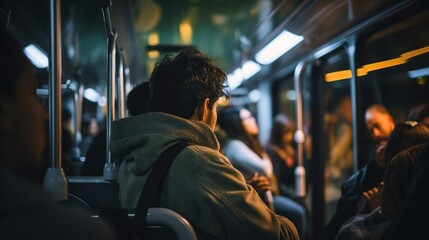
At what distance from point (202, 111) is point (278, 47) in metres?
2.91

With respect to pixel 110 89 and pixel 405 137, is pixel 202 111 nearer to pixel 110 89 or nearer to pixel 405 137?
pixel 110 89


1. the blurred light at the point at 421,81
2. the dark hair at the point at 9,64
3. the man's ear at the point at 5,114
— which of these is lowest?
the man's ear at the point at 5,114

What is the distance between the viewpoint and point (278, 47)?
4.68m

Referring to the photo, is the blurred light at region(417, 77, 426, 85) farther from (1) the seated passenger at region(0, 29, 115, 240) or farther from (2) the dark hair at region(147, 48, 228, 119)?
(1) the seated passenger at region(0, 29, 115, 240)

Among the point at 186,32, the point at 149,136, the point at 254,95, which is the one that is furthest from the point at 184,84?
the point at 254,95

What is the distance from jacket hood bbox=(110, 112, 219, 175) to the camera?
1.72 m

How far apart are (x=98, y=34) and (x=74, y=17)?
2.35 feet

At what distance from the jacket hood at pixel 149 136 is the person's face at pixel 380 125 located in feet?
5.05

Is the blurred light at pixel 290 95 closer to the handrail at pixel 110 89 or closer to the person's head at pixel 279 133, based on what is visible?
the person's head at pixel 279 133

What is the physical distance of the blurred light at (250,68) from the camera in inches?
231

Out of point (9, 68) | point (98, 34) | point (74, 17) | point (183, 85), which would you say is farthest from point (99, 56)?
point (9, 68)

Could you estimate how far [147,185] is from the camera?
167 centimetres

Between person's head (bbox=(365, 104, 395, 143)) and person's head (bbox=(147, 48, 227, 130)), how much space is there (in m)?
1.44

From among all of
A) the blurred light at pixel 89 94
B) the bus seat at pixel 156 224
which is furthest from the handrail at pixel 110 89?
the blurred light at pixel 89 94
